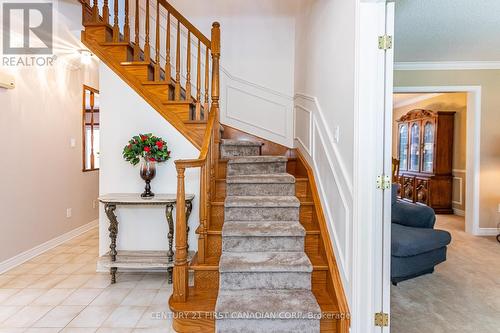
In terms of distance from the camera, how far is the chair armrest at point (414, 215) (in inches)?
137

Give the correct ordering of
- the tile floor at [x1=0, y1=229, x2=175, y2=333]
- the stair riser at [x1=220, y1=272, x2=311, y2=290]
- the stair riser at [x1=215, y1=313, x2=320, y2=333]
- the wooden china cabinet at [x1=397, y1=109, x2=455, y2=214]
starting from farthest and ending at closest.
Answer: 1. the wooden china cabinet at [x1=397, y1=109, x2=455, y2=214]
2. the stair riser at [x1=220, y1=272, x2=311, y2=290]
3. the tile floor at [x1=0, y1=229, x2=175, y2=333]
4. the stair riser at [x1=215, y1=313, x2=320, y2=333]

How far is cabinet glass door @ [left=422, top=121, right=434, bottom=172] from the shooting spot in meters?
6.27

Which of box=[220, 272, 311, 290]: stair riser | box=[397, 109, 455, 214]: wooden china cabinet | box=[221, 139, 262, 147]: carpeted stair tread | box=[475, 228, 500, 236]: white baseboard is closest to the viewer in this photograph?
box=[220, 272, 311, 290]: stair riser

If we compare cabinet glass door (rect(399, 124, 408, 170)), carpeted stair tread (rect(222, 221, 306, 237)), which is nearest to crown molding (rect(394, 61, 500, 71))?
cabinet glass door (rect(399, 124, 408, 170))

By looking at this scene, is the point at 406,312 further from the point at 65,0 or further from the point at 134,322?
the point at 65,0

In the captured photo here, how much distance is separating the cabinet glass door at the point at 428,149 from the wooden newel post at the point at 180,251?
19.1ft

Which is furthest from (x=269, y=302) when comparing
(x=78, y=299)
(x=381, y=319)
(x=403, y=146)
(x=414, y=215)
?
(x=403, y=146)

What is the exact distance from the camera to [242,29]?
429cm

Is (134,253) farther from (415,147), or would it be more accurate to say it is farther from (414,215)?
(415,147)

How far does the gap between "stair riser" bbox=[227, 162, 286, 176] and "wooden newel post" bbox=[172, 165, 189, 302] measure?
3.83ft

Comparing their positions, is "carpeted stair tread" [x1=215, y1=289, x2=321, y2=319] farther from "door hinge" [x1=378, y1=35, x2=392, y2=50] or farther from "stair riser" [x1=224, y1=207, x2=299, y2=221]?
"door hinge" [x1=378, y1=35, x2=392, y2=50]

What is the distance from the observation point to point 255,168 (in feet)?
11.4

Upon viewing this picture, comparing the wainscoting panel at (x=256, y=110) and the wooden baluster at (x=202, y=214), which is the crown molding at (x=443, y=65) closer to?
the wainscoting panel at (x=256, y=110)

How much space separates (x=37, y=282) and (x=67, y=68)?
9.51ft
